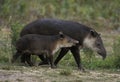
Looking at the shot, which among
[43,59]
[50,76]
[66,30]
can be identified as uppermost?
[66,30]

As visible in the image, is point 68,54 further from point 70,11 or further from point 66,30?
point 70,11

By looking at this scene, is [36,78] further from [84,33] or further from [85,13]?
[85,13]

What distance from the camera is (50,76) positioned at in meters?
11.3

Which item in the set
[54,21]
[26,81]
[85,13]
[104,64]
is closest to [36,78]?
[26,81]

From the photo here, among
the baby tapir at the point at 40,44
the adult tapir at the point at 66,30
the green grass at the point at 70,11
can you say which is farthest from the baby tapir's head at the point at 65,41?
the green grass at the point at 70,11

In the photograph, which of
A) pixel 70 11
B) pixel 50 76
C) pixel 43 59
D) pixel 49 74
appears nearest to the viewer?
pixel 50 76

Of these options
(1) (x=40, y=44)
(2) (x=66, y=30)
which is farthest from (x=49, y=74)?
(2) (x=66, y=30)

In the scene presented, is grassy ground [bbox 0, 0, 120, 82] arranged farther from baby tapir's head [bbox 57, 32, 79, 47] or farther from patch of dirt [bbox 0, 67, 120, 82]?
baby tapir's head [bbox 57, 32, 79, 47]

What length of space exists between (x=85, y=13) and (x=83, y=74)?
10.7 meters

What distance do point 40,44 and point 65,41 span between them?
575 mm

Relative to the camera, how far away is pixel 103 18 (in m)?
22.7

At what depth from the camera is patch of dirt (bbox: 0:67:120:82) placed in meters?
10.9

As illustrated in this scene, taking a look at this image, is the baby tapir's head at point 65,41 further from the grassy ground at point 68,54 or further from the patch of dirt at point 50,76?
the patch of dirt at point 50,76

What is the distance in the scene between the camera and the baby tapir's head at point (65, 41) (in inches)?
494
